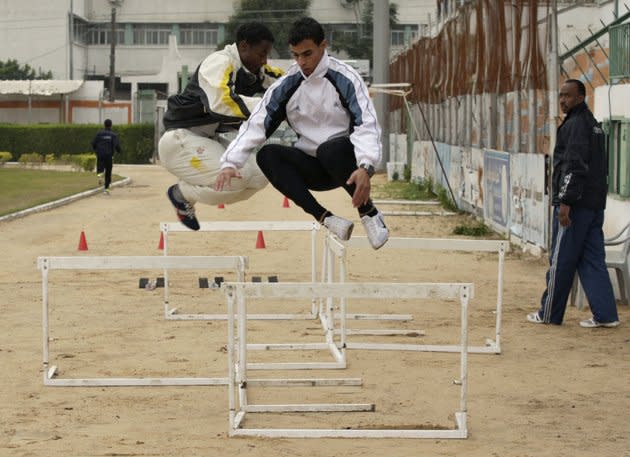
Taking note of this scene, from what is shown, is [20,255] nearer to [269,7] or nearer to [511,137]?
[511,137]

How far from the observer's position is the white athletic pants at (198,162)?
382 inches

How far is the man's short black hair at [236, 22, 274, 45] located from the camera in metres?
9.23

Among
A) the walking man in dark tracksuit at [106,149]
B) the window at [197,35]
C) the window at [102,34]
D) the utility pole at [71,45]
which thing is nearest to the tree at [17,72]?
the utility pole at [71,45]

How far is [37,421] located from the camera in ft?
27.8

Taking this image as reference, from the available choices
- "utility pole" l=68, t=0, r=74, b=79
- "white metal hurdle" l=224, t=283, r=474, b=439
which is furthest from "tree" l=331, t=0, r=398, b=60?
"white metal hurdle" l=224, t=283, r=474, b=439

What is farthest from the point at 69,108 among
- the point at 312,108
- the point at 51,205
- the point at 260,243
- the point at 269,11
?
the point at 312,108

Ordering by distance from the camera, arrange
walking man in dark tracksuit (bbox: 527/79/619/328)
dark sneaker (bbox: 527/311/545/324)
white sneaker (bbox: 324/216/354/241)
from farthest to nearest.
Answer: dark sneaker (bbox: 527/311/545/324) → walking man in dark tracksuit (bbox: 527/79/619/328) → white sneaker (bbox: 324/216/354/241)

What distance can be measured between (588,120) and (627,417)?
432 cm

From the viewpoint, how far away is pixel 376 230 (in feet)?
28.3

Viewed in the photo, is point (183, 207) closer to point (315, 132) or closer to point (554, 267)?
point (315, 132)

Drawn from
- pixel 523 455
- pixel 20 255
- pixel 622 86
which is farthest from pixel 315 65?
pixel 20 255

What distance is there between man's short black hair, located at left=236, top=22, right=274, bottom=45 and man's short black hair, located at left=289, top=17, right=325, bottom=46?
0.85m

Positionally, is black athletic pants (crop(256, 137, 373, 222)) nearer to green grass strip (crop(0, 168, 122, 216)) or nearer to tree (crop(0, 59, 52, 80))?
green grass strip (crop(0, 168, 122, 216))

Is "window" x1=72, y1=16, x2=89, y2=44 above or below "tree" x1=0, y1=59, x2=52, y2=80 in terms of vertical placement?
above
